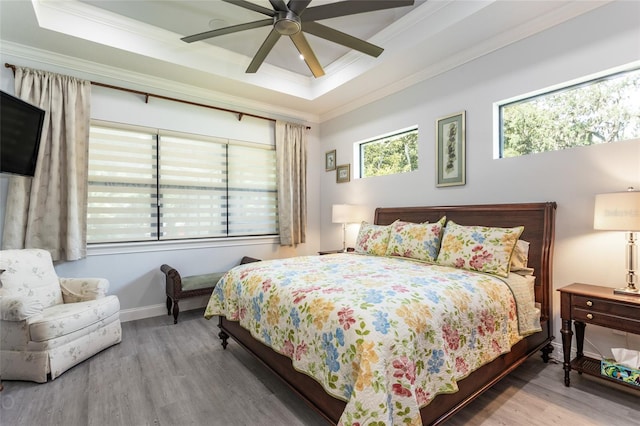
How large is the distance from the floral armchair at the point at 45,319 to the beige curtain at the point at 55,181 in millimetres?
406

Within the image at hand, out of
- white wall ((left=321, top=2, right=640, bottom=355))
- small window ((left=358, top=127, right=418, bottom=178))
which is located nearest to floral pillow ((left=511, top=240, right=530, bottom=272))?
white wall ((left=321, top=2, right=640, bottom=355))

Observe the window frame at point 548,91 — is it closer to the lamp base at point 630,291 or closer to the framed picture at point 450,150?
the framed picture at point 450,150

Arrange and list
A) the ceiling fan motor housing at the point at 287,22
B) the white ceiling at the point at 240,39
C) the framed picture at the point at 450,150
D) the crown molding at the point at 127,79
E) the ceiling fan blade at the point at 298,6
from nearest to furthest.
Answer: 1. the ceiling fan blade at the point at 298,6
2. the ceiling fan motor housing at the point at 287,22
3. the white ceiling at the point at 240,39
4. the crown molding at the point at 127,79
5. the framed picture at the point at 450,150

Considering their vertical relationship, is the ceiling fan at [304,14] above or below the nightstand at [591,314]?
above

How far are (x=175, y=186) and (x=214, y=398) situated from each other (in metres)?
2.72

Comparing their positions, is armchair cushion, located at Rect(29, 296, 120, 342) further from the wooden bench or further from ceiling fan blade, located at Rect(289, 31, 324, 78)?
ceiling fan blade, located at Rect(289, 31, 324, 78)

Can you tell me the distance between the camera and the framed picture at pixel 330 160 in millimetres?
4988

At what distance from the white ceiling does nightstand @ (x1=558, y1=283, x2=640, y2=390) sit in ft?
7.27

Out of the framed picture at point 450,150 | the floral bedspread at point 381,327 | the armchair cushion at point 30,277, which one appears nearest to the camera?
the floral bedspread at point 381,327

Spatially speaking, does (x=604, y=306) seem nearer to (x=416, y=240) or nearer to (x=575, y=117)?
(x=416, y=240)

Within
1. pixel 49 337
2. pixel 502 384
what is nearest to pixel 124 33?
pixel 49 337

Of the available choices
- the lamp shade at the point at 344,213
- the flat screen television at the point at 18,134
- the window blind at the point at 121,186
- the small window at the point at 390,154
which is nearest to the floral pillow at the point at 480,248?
the small window at the point at 390,154

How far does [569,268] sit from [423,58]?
8.09 ft

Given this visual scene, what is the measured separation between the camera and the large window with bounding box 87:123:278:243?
346cm
